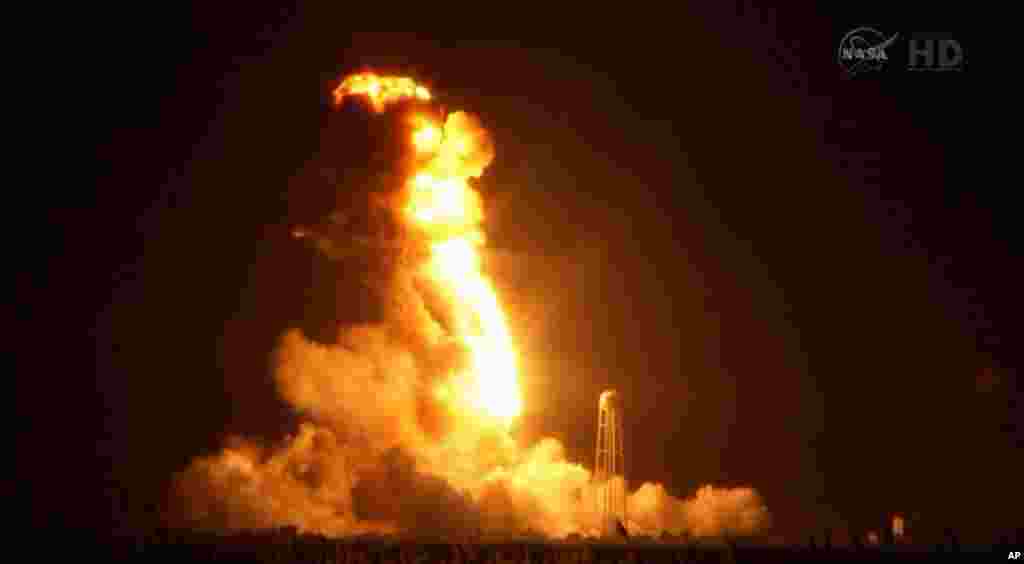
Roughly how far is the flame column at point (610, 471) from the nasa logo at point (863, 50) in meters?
24.7

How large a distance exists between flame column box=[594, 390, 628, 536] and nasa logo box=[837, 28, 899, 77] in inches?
972

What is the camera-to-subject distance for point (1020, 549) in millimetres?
61906

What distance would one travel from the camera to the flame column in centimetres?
7444

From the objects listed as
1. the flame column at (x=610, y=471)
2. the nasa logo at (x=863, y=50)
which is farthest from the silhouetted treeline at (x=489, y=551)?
the nasa logo at (x=863, y=50)

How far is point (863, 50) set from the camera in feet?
293

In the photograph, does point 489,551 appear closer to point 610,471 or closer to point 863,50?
point 610,471

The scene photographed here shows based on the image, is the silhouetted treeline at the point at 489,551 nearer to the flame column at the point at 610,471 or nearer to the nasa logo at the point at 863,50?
the flame column at the point at 610,471

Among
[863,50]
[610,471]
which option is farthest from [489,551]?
[863,50]

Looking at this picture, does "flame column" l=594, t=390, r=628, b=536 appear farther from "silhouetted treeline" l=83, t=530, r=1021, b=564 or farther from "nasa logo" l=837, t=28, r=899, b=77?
"nasa logo" l=837, t=28, r=899, b=77

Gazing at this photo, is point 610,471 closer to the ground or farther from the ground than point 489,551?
farther from the ground

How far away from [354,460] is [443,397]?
5.65 meters

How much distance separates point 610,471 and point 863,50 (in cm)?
2679

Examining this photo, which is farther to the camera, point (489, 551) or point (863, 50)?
point (863, 50)

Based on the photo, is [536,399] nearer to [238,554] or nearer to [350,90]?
[350,90]
